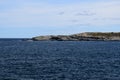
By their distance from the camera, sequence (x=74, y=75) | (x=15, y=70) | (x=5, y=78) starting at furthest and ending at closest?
1. (x=15, y=70)
2. (x=74, y=75)
3. (x=5, y=78)

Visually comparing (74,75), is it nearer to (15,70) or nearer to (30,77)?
(30,77)

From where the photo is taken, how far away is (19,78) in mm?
54719

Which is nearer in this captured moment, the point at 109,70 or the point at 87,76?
the point at 87,76

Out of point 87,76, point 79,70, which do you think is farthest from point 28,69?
point 87,76

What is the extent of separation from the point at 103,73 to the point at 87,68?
7737 mm

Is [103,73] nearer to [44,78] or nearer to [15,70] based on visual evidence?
[44,78]

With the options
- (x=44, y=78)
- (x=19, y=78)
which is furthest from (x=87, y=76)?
(x=19, y=78)

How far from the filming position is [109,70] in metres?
64.7

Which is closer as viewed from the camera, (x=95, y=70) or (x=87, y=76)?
(x=87, y=76)

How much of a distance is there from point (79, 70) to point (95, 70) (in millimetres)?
2732

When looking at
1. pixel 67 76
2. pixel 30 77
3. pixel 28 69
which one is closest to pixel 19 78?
pixel 30 77

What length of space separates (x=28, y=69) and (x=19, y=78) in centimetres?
1136

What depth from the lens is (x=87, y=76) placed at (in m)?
57.1

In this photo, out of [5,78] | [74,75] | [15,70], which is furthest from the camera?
[15,70]
